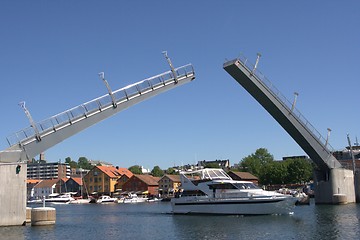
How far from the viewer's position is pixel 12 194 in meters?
21.7

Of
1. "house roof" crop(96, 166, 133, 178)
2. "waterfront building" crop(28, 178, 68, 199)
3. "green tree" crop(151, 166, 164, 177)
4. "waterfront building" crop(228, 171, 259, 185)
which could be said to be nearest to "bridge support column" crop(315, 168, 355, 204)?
"waterfront building" crop(228, 171, 259, 185)

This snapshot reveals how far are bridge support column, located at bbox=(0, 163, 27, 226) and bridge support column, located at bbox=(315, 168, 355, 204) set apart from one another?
93.3 feet

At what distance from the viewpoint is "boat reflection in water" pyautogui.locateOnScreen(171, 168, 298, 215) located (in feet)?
98.4

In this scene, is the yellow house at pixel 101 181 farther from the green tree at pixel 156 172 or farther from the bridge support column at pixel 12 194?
the bridge support column at pixel 12 194

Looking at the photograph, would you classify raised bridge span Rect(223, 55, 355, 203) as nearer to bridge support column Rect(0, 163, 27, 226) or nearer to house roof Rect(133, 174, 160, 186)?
bridge support column Rect(0, 163, 27, 226)

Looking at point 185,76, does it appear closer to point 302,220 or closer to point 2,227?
point 302,220

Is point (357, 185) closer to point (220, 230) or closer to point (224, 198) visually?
point (224, 198)

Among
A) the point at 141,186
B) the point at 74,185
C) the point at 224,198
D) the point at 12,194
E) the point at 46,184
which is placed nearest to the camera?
the point at 12,194

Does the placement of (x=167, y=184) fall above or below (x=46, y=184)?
below

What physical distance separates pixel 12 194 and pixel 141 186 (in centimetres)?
6680

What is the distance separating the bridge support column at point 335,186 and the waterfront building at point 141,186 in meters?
49.2

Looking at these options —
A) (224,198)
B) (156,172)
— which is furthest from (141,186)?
A: (224,198)

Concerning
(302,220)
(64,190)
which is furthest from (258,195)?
(64,190)

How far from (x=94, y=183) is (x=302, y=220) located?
70702mm
